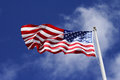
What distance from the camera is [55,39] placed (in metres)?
18.8

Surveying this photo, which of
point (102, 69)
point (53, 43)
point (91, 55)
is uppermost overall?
point (53, 43)

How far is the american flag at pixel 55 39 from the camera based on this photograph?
702 inches

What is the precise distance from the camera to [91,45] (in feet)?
58.1

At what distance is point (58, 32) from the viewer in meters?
19.0

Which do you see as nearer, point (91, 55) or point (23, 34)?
point (91, 55)

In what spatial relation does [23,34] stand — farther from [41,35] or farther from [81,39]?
[81,39]

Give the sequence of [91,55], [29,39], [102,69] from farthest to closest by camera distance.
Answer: [29,39], [91,55], [102,69]

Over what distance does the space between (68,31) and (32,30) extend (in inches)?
113

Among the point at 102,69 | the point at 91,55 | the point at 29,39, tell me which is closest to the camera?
the point at 102,69

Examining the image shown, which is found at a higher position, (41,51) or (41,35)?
(41,35)

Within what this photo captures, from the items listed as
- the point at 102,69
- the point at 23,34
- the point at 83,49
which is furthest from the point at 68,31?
the point at 102,69

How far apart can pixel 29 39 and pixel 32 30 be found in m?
0.79

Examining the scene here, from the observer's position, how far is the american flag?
17.8 metres

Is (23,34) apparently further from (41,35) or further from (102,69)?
(102,69)
